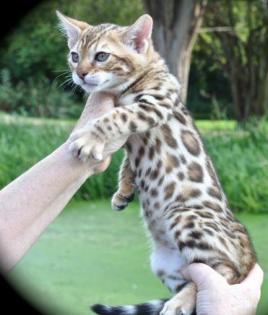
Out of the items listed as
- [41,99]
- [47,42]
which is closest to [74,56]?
[41,99]

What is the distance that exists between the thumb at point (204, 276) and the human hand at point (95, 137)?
0.37 metres

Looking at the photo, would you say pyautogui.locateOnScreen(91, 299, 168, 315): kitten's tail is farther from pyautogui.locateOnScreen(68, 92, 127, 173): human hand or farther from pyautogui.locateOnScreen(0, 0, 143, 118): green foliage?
pyautogui.locateOnScreen(0, 0, 143, 118): green foliage

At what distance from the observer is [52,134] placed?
7457 mm

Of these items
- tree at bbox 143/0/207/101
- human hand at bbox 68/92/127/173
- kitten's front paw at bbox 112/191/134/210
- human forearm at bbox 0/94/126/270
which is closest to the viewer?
human forearm at bbox 0/94/126/270

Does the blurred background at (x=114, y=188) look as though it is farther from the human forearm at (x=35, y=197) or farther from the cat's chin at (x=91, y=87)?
the human forearm at (x=35, y=197)

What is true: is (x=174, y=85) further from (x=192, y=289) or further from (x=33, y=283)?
(x=33, y=283)

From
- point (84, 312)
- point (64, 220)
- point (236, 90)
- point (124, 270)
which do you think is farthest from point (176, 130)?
point (236, 90)

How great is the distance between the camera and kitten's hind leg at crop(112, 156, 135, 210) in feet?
7.71

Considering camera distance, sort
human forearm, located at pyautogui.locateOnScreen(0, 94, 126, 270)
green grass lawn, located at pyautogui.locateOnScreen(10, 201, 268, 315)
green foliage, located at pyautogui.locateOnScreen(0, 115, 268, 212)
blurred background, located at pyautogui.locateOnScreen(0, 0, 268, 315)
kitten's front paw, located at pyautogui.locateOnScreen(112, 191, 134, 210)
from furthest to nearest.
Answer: green foliage, located at pyautogui.locateOnScreen(0, 115, 268, 212) < blurred background, located at pyautogui.locateOnScreen(0, 0, 268, 315) < green grass lawn, located at pyautogui.locateOnScreen(10, 201, 268, 315) < kitten's front paw, located at pyautogui.locateOnScreen(112, 191, 134, 210) < human forearm, located at pyautogui.locateOnScreen(0, 94, 126, 270)

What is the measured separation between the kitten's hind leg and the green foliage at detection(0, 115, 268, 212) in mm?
3557

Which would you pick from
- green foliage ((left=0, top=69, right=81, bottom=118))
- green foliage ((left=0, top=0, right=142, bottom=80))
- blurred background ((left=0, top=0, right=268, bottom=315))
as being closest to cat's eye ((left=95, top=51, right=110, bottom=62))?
blurred background ((left=0, top=0, right=268, bottom=315))

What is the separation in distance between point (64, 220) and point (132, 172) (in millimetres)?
3745

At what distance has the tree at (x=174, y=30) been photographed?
765 centimetres

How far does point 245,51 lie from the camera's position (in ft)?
49.9
